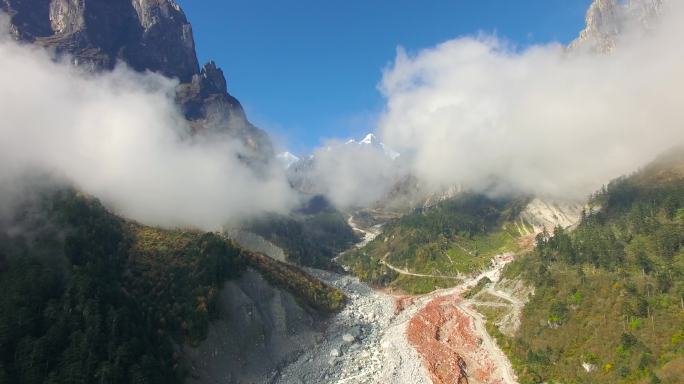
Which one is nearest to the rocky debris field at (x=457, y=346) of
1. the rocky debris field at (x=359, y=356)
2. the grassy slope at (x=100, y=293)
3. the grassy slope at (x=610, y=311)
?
the rocky debris field at (x=359, y=356)

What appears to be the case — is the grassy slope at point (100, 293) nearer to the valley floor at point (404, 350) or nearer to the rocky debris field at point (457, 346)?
the valley floor at point (404, 350)

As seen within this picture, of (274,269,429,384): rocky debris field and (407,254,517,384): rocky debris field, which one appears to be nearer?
(274,269,429,384): rocky debris field

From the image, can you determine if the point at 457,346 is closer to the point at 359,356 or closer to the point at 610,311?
the point at 359,356

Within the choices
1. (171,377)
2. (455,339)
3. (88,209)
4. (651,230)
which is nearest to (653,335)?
(455,339)

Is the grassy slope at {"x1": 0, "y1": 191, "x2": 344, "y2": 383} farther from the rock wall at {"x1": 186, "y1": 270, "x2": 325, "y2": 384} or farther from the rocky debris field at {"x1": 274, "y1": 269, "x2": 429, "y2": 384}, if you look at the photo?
the rocky debris field at {"x1": 274, "y1": 269, "x2": 429, "y2": 384}

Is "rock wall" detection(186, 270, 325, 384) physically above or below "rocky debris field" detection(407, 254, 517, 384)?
above

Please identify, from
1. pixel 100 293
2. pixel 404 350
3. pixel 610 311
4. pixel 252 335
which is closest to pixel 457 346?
pixel 404 350

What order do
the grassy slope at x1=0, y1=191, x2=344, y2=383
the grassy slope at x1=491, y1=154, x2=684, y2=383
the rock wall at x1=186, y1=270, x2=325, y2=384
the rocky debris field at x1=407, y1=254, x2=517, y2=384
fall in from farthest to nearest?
the rocky debris field at x1=407, y1=254, x2=517, y2=384 < the rock wall at x1=186, y1=270, x2=325, y2=384 < the grassy slope at x1=491, y1=154, x2=684, y2=383 < the grassy slope at x1=0, y1=191, x2=344, y2=383

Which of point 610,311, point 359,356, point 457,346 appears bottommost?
point 610,311

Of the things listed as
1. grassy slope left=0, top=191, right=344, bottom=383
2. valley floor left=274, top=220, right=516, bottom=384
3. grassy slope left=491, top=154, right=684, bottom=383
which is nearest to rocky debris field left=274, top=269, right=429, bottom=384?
valley floor left=274, top=220, right=516, bottom=384
